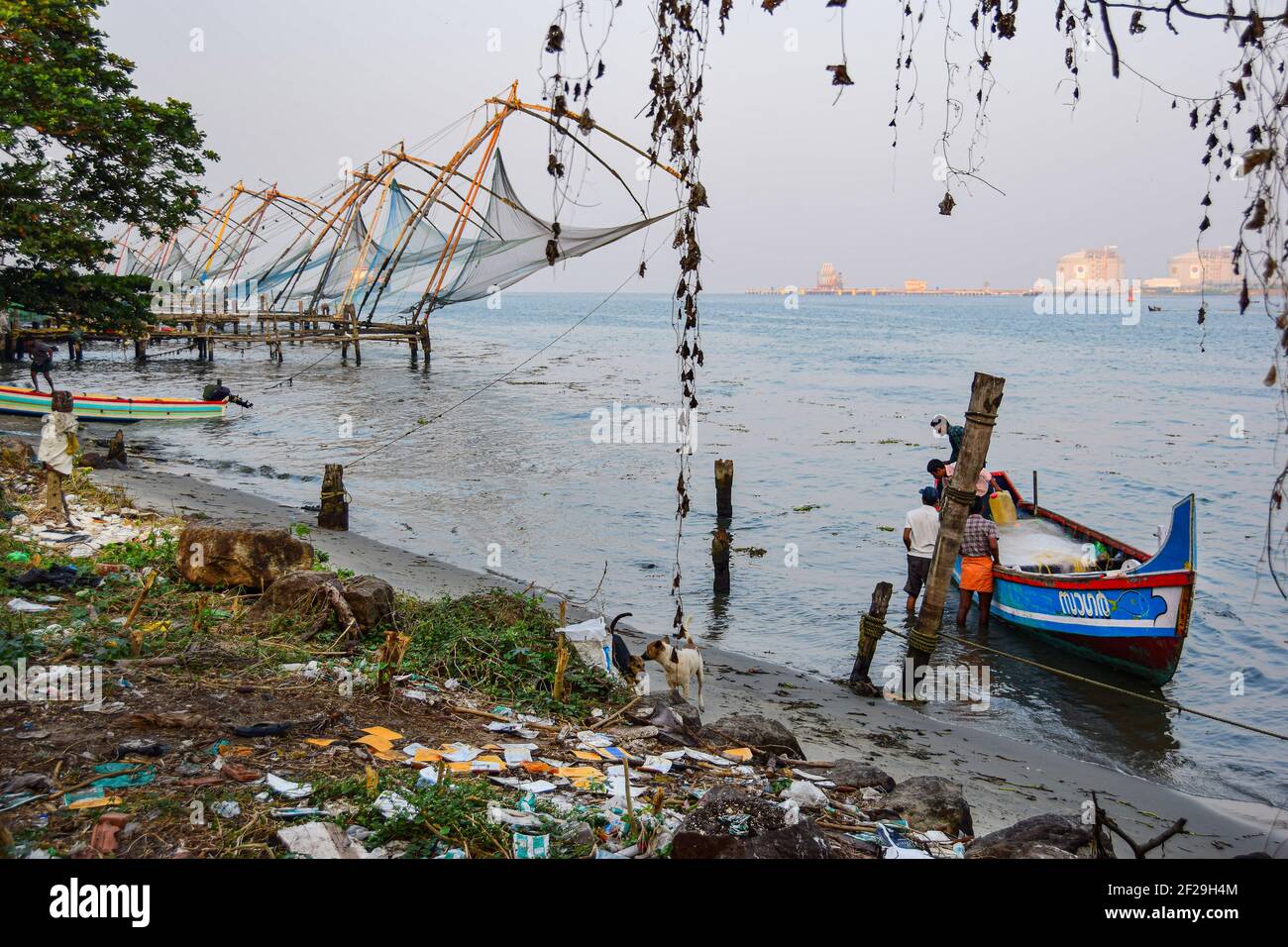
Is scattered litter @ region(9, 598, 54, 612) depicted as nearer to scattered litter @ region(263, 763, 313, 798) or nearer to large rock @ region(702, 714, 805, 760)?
scattered litter @ region(263, 763, 313, 798)

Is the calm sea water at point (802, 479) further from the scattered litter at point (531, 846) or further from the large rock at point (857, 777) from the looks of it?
the scattered litter at point (531, 846)

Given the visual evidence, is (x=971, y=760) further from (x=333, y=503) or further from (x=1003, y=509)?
Answer: (x=333, y=503)

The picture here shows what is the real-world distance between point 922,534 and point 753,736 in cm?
496

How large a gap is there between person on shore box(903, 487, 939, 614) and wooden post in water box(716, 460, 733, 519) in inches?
193

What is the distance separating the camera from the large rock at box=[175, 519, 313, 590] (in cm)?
726

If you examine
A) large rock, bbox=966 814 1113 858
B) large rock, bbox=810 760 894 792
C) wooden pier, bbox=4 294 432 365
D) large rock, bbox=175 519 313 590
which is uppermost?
wooden pier, bbox=4 294 432 365

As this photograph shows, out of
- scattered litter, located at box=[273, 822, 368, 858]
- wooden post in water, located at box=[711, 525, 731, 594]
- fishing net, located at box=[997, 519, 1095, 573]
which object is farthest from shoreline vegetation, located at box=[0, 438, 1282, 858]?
fishing net, located at box=[997, 519, 1095, 573]

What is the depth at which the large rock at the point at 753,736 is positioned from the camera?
5.93m

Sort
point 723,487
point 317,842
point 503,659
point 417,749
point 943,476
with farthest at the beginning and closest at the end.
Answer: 1. point 723,487
2. point 943,476
3. point 503,659
4. point 417,749
5. point 317,842

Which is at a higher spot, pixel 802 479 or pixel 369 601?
pixel 369 601

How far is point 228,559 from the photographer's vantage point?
7.27 m
